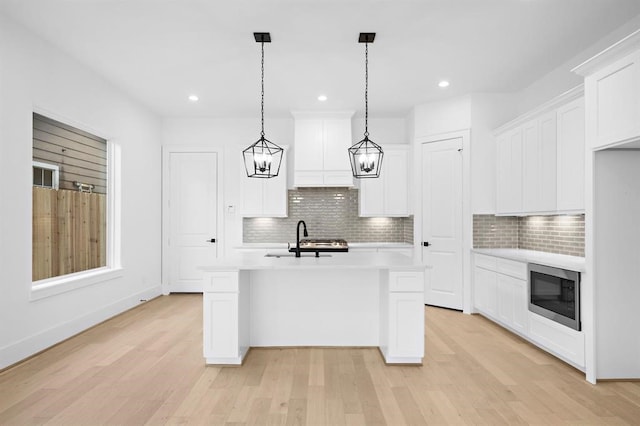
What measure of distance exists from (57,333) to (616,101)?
5.42m

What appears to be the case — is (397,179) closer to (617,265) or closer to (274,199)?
(274,199)

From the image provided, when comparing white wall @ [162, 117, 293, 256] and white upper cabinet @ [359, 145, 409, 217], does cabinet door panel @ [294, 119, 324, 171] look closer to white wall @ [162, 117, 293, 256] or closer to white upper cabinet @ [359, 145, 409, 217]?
white wall @ [162, 117, 293, 256]

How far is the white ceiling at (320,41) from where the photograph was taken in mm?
3205

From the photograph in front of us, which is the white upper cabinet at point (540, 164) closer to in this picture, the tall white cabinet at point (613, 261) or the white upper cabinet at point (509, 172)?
the white upper cabinet at point (509, 172)

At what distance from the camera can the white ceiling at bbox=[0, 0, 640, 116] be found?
3205 mm

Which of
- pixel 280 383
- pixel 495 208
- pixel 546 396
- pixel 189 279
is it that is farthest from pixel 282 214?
pixel 546 396

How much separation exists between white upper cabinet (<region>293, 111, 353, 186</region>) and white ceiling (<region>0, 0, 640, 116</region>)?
2.63ft

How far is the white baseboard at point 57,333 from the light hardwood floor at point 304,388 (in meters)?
0.10

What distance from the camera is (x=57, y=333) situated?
155 inches

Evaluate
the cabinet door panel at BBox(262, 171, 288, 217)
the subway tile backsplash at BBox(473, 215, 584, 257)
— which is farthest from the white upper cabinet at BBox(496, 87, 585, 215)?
the cabinet door panel at BBox(262, 171, 288, 217)

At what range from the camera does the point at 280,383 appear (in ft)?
9.89

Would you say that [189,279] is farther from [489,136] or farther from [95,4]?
[489,136]

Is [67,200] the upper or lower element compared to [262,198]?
lower

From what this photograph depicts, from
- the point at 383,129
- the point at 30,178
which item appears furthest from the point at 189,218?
the point at 383,129
